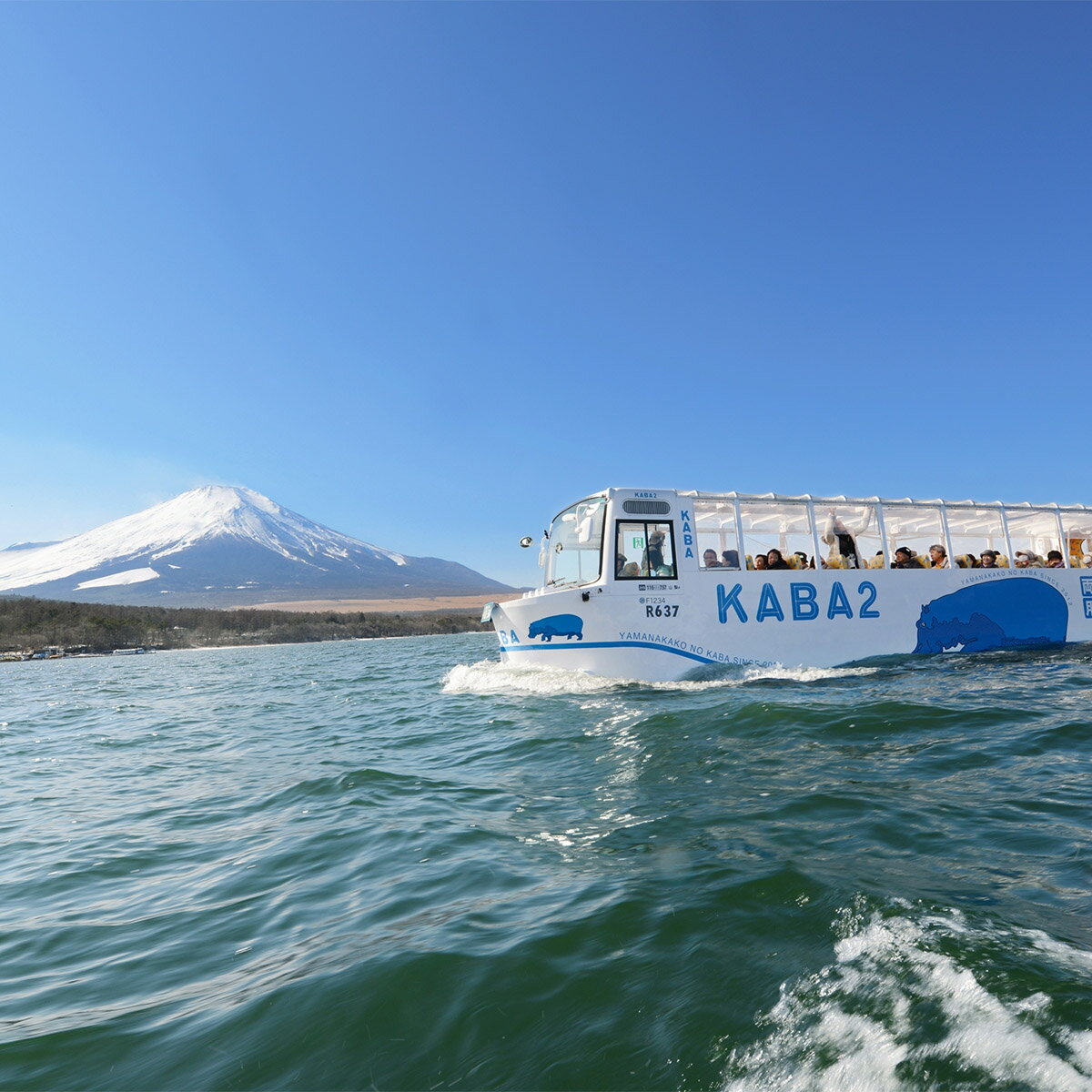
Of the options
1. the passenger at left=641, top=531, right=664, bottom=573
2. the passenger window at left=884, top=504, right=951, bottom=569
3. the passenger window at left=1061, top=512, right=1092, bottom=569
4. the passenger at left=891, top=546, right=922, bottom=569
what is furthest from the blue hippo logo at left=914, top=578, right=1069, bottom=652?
the passenger at left=641, top=531, right=664, bottom=573

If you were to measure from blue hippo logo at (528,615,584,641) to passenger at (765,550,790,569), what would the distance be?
15.9 ft

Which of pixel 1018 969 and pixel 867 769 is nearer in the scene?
pixel 1018 969

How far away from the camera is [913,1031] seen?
257 cm

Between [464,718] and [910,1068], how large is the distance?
10.1m

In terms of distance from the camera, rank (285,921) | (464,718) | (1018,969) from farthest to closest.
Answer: (464,718), (285,921), (1018,969)

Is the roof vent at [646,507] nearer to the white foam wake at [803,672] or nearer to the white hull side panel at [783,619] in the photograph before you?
the white hull side panel at [783,619]

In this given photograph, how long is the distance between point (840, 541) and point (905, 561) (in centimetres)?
170

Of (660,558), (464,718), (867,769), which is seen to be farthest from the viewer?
(660,558)

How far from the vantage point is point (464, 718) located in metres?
12.0

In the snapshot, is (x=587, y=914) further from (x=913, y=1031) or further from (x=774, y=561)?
(x=774, y=561)

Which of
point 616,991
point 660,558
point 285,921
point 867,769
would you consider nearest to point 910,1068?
point 616,991

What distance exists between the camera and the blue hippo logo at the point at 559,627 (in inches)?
559

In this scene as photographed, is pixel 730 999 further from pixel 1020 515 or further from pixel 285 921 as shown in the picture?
pixel 1020 515

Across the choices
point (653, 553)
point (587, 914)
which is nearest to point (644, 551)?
point (653, 553)
